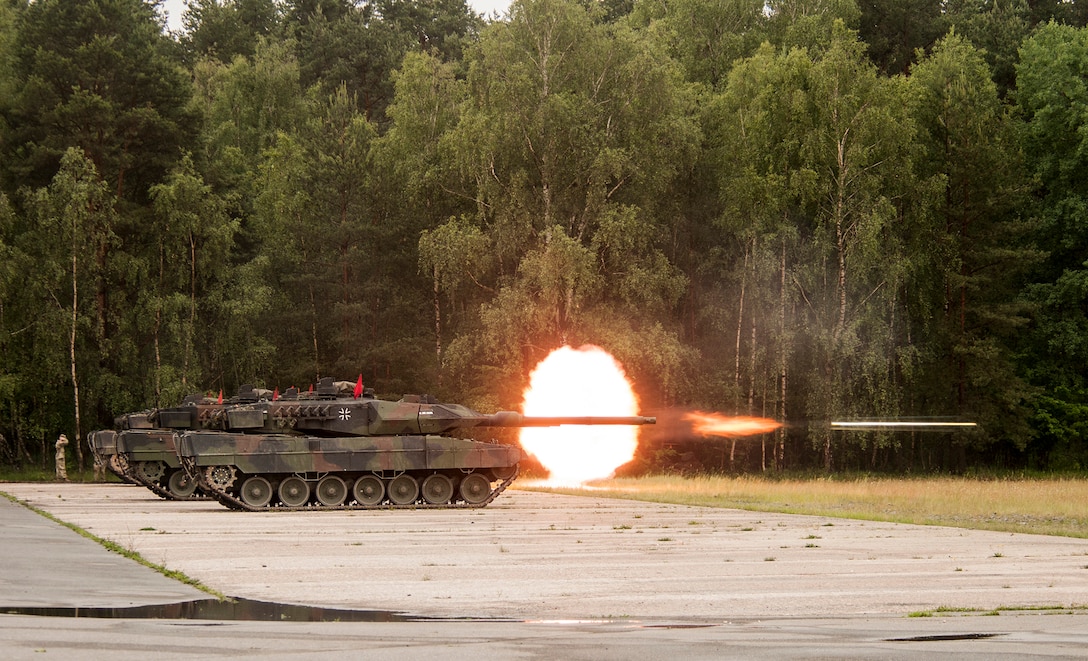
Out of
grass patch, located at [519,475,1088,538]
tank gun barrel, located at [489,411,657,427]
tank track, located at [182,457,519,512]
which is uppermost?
tank gun barrel, located at [489,411,657,427]

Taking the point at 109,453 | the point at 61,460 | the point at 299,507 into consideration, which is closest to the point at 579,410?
the point at 299,507

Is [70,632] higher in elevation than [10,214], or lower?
lower

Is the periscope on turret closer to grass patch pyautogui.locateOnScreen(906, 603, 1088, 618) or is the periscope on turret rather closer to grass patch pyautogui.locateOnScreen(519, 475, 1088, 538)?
grass patch pyautogui.locateOnScreen(519, 475, 1088, 538)

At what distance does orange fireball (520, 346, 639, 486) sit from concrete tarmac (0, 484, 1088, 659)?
9.27 metres

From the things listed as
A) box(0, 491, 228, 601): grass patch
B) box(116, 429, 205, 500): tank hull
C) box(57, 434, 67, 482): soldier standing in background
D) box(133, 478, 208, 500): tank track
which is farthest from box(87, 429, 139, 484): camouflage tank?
box(0, 491, 228, 601): grass patch

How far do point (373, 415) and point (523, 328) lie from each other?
1844cm

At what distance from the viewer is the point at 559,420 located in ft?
95.8

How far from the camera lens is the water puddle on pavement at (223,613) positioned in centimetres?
1187

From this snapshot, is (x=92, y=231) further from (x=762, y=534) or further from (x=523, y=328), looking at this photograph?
(x=762, y=534)

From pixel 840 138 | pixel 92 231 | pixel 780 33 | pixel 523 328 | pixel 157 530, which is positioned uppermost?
pixel 780 33

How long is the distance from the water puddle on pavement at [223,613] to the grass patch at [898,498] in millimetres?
13766

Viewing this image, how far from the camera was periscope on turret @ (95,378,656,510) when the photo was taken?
2883cm

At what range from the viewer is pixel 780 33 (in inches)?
2360

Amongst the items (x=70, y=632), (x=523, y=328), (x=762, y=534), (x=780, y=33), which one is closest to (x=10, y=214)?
(x=523, y=328)
